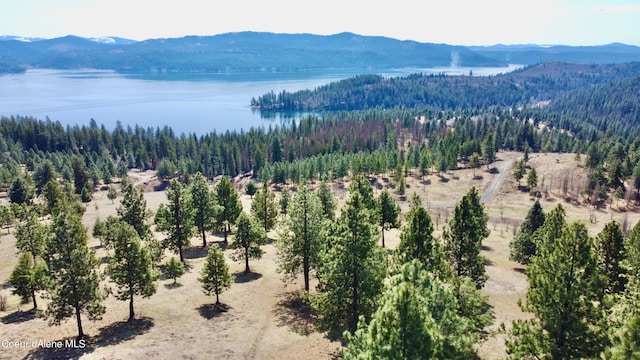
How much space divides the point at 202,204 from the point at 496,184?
98.5m

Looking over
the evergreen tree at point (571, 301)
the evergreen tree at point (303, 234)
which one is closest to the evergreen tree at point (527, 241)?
the evergreen tree at point (303, 234)

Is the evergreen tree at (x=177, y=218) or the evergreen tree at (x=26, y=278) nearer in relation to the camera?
the evergreen tree at (x=26, y=278)

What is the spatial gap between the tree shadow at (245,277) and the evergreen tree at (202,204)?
11.8 m

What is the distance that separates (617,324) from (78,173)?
136 m

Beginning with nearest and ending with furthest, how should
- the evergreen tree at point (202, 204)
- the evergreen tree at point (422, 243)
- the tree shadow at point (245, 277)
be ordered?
the evergreen tree at point (422, 243) → the tree shadow at point (245, 277) → the evergreen tree at point (202, 204)

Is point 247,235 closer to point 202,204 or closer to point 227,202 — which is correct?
point 202,204

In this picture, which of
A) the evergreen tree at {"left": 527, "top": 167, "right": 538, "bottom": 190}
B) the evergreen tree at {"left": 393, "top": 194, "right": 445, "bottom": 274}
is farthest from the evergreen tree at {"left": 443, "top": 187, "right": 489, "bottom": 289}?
the evergreen tree at {"left": 527, "top": 167, "right": 538, "bottom": 190}

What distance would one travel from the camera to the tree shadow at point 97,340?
3169cm

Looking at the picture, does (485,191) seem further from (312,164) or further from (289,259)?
(289,259)

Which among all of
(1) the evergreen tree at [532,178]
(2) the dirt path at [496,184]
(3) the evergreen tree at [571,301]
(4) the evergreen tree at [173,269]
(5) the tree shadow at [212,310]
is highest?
(3) the evergreen tree at [571,301]

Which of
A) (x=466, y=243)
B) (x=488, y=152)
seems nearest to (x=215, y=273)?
(x=466, y=243)

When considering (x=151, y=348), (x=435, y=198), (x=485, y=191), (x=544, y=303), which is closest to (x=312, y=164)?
(x=435, y=198)

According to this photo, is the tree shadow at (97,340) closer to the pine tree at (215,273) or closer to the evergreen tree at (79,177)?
the pine tree at (215,273)

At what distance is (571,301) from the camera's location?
22594 millimetres
